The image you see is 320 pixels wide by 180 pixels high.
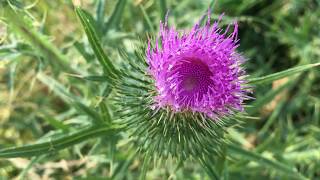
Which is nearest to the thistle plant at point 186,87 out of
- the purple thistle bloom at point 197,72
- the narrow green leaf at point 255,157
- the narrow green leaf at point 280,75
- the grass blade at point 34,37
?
the purple thistle bloom at point 197,72

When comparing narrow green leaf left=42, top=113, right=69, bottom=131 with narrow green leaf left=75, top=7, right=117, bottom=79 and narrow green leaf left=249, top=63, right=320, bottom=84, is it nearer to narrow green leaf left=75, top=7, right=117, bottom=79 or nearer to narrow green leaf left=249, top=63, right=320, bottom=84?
narrow green leaf left=75, top=7, right=117, bottom=79

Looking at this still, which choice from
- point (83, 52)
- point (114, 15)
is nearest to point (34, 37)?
point (83, 52)

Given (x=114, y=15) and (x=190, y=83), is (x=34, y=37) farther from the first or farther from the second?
(x=190, y=83)

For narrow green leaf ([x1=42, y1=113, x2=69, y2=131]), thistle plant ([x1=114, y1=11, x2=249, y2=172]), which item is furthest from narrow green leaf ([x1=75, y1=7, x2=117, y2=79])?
narrow green leaf ([x1=42, y1=113, x2=69, y2=131])

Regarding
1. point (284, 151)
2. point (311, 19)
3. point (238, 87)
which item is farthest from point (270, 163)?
point (311, 19)

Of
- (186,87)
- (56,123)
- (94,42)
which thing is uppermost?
(94,42)

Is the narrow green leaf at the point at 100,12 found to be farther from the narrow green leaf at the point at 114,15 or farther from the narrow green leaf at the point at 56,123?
the narrow green leaf at the point at 56,123
